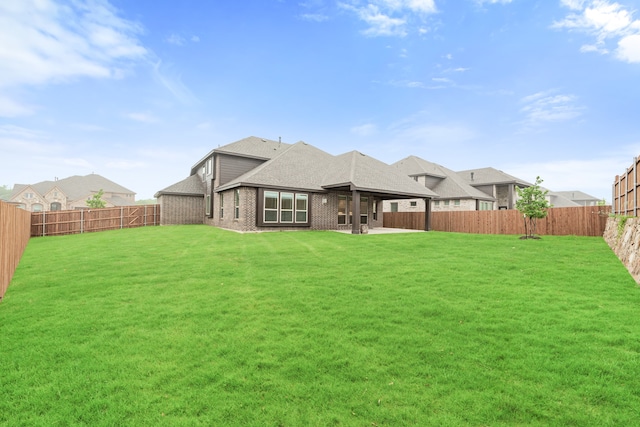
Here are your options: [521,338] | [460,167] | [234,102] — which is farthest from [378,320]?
[460,167]

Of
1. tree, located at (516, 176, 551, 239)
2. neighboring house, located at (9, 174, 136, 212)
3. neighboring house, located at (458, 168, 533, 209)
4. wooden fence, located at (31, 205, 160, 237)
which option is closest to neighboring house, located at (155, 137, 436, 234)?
wooden fence, located at (31, 205, 160, 237)

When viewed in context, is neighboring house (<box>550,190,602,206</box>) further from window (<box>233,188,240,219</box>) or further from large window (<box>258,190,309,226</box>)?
window (<box>233,188,240,219</box>)

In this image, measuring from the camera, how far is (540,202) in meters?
16.1

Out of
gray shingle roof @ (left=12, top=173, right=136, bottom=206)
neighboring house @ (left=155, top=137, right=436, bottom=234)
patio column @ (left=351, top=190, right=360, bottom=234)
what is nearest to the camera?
patio column @ (left=351, top=190, right=360, bottom=234)

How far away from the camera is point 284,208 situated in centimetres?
1908

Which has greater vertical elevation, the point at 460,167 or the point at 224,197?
the point at 460,167

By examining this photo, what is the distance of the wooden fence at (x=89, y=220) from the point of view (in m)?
18.7

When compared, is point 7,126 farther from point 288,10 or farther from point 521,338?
point 521,338

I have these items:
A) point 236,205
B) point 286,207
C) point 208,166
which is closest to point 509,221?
point 286,207

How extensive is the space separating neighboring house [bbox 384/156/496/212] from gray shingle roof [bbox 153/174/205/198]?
71.5 ft

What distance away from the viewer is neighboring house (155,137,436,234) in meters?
18.3

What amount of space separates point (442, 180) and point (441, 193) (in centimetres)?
253

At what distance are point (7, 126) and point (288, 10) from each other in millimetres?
44129

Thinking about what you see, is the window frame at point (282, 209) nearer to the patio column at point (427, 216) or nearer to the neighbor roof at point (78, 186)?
the patio column at point (427, 216)
